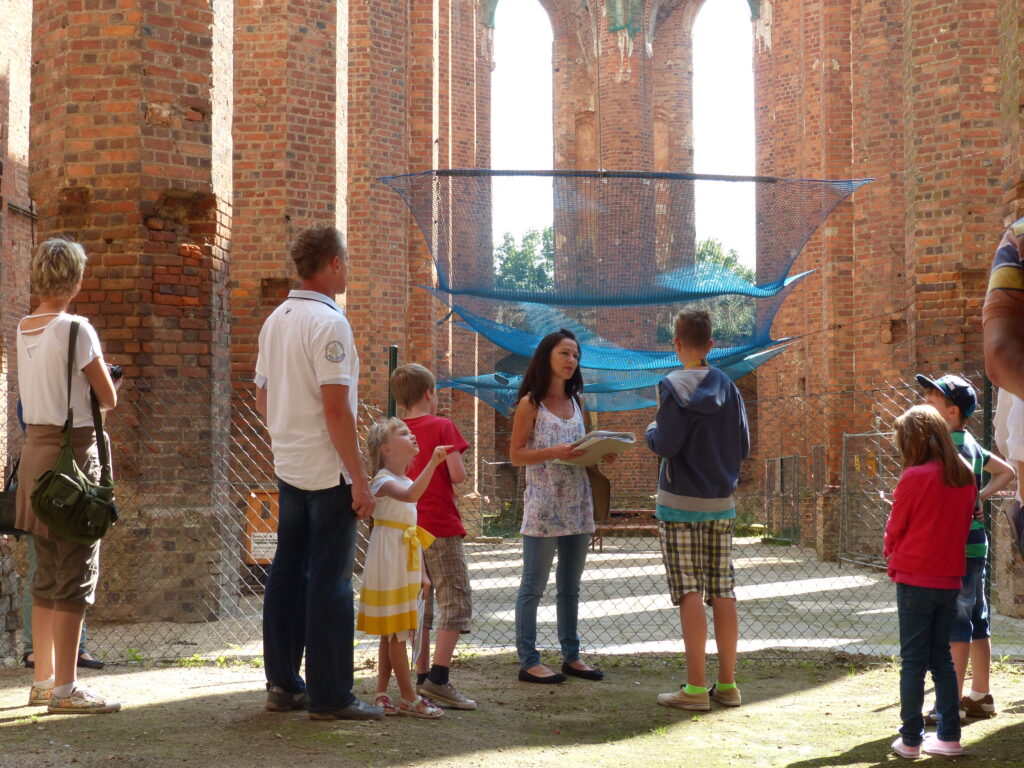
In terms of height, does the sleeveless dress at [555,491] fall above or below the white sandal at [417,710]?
above

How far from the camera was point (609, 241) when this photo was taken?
8.12 m

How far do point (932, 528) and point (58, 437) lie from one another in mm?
3209

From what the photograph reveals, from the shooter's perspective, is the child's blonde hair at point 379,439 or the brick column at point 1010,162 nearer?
the child's blonde hair at point 379,439

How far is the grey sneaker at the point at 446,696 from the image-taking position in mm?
→ 4758

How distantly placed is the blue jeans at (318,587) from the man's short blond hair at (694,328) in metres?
1.65

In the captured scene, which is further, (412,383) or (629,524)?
(629,524)

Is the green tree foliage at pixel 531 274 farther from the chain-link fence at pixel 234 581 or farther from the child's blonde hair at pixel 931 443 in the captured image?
the child's blonde hair at pixel 931 443

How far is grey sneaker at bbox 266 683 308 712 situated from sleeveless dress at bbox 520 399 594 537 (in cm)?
139

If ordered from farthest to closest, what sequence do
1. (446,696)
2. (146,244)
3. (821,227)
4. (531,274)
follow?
(821,227) → (531,274) → (146,244) → (446,696)

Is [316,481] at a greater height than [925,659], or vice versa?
[316,481]

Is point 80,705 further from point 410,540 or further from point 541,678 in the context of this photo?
point 541,678

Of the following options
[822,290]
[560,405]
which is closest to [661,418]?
[560,405]

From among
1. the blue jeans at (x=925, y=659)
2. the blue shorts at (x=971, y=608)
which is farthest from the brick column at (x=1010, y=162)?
the blue jeans at (x=925, y=659)

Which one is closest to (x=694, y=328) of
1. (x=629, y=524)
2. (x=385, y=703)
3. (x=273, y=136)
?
(x=385, y=703)
